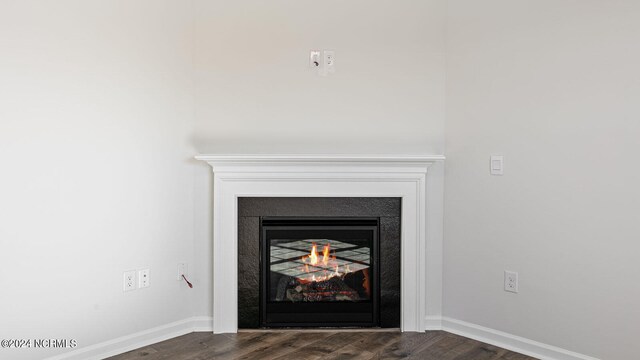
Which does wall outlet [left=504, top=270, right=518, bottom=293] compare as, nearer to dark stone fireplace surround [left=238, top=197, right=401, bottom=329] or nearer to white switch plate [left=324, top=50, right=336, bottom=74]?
dark stone fireplace surround [left=238, top=197, right=401, bottom=329]

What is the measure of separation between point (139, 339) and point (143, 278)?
347mm

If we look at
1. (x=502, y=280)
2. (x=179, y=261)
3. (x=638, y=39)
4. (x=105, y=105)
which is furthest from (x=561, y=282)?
(x=105, y=105)

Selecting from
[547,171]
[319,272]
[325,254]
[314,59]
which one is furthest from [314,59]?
[547,171]

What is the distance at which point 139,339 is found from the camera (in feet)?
9.20

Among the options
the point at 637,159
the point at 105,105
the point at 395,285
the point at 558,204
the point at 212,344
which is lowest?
the point at 212,344

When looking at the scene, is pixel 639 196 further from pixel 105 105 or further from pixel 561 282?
pixel 105 105

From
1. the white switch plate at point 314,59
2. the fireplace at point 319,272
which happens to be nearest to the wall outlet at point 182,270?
the fireplace at point 319,272

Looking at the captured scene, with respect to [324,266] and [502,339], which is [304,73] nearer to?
[324,266]

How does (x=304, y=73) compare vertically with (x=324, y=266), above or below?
above

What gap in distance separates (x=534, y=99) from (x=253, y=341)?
210 centimetres

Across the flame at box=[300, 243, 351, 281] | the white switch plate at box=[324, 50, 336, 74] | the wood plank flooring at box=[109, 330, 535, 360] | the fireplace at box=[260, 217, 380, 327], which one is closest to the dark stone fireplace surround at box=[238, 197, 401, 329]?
the fireplace at box=[260, 217, 380, 327]

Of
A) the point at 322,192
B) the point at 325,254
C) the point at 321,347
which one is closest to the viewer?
A: the point at 321,347

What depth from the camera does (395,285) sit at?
10.1 ft

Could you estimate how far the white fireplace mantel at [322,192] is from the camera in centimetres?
296
